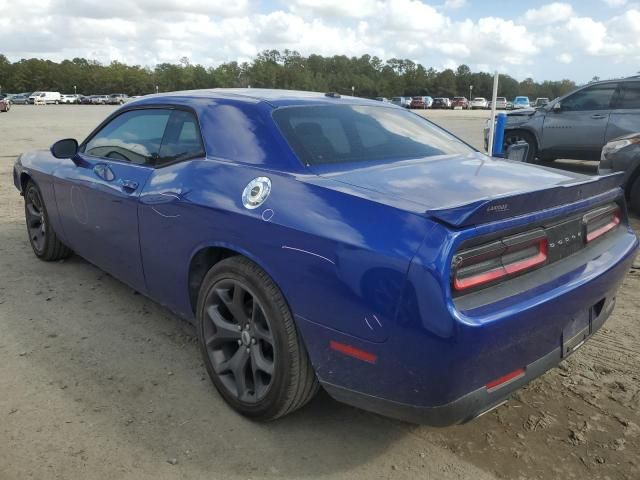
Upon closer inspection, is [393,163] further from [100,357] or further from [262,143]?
[100,357]

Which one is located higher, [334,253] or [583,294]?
[334,253]

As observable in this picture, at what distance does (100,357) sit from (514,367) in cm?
233

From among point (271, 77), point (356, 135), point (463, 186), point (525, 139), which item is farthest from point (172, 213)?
point (271, 77)

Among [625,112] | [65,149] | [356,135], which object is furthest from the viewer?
[625,112]

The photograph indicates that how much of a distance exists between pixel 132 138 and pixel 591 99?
8492 millimetres

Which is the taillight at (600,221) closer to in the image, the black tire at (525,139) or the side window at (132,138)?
the side window at (132,138)

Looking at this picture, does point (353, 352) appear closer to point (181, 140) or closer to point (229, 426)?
point (229, 426)

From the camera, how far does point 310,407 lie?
279 cm

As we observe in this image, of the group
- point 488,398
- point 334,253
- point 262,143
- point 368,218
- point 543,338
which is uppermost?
point 262,143

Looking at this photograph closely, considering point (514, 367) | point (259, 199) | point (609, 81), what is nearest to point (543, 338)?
point (514, 367)

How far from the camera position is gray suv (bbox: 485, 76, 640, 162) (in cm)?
905

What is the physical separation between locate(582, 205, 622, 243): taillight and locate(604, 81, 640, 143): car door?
702 cm

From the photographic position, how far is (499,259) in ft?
6.87

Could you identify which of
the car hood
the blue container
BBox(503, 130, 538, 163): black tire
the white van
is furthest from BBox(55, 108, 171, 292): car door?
the white van
